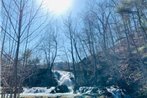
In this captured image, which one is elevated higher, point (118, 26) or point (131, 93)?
point (118, 26)

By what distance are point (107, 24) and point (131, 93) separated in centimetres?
1057

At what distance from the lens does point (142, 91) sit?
19.1m

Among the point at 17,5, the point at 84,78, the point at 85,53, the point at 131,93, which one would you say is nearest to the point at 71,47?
the point at 85,53

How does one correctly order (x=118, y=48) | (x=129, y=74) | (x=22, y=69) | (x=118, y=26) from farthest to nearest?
(x=118, y=48) < (x=118, y=26) < (x=129, y=74) < (x=22, y=69)

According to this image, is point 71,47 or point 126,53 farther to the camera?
point 71,47

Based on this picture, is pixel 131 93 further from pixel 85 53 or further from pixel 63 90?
pixel 85 53

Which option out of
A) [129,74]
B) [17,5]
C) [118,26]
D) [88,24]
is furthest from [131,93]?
[17,5]

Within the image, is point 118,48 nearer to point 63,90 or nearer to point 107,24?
point 107,24

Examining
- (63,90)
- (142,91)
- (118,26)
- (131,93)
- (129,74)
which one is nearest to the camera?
(142,91)

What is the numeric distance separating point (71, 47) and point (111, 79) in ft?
31.5

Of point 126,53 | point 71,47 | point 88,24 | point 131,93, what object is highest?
point 88,24

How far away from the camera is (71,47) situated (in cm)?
3362

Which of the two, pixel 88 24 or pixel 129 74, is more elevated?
pixel 88 24

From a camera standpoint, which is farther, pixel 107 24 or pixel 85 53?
pixel 85 53
